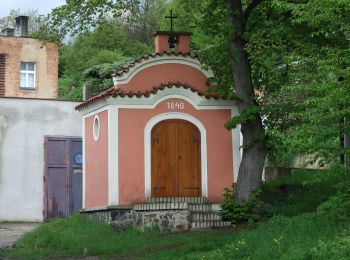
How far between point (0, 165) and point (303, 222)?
18096mm

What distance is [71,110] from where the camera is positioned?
30.5m

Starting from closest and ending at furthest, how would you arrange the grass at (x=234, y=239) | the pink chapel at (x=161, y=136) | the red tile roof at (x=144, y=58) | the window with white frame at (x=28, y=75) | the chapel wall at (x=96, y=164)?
the grass at (x=234, y=239) → the pink chapel at (x=161, y=136) → the red tile roof at (x=144, y=58) → the chapel wall at (x=96, y=164) → the window with white frame at (x=28, y=75)

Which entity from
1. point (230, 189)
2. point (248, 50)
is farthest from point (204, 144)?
point (248, 50)

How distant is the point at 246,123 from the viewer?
1905 centimetres

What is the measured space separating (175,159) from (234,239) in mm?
6158

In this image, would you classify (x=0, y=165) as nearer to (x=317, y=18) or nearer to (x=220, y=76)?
(x=220, y=76)

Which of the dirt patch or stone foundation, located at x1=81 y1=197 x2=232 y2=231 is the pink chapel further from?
the dirt patch

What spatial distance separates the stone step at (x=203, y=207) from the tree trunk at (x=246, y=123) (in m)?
0.91

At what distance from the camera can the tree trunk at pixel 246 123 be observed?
62.1ft

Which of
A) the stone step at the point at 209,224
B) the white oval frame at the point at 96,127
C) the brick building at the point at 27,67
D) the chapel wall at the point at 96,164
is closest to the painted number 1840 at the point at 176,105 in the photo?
the chapel wall at the point at 96,164

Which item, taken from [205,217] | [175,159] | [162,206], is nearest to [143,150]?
[175,159]

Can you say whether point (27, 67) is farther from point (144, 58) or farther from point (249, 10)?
point (249, 10)

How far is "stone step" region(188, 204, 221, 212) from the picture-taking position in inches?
751

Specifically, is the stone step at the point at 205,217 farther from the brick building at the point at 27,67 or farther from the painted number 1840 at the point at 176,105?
the brick building at the point at 27,67
